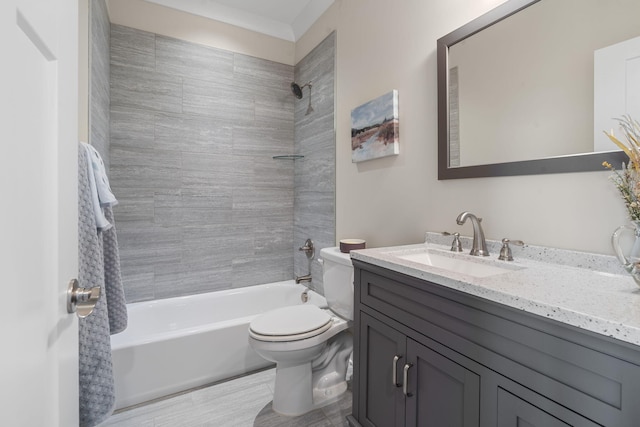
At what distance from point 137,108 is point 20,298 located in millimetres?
2300

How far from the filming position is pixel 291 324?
1659 millimetres

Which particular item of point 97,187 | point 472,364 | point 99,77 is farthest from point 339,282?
point 99,77

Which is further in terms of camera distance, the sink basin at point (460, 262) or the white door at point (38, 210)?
the sink basin at point (460, 262)

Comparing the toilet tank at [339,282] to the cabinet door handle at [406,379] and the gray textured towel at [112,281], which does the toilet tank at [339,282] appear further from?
the gray textured towel at [112,281]

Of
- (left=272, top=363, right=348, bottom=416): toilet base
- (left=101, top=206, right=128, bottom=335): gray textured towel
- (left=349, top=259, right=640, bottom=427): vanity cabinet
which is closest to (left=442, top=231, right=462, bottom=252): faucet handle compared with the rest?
(left=349, top=259, right=640, bottom=427): vanity cabinet

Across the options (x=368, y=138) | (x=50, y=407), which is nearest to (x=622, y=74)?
(x=368, y=138)

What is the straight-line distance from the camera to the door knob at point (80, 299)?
0.65 m

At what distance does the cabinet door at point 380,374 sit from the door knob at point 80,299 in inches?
36.7

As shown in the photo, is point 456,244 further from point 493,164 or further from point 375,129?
point 375,129

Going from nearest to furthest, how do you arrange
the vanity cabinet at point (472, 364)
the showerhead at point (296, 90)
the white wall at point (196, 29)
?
the vanity cabinet at point (472, 364) < the white wall at point (196, 29) < the showerhead at point (296, 90)

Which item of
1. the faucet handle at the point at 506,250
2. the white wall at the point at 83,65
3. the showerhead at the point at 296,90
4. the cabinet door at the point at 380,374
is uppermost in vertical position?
the showerhead at the point at 296,90

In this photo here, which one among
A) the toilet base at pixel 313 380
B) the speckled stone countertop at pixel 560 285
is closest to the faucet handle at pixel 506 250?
the speckled stone countertop at pixel 560 285

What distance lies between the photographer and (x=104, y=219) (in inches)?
50.1

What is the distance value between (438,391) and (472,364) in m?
0.18
